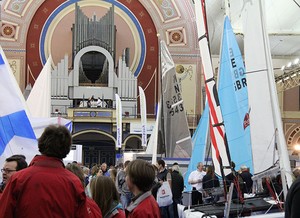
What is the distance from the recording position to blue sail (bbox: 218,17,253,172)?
8914 mm

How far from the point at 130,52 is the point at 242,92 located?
17.4 metres

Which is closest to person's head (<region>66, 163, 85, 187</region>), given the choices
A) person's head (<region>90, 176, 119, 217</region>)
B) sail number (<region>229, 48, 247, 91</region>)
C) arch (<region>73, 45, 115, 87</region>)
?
person's head (<region>90, 176, 119, 217</region>)

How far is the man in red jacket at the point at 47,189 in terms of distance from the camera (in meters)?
2.83

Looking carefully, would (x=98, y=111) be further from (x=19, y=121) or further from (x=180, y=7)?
(x=19, y=121)

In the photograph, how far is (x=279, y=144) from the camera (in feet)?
17.3

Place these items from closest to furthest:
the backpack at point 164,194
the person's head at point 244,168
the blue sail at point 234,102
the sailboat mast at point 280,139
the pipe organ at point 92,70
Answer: the sailboat mast at point 280,139, the backpack at point 164,194, the blue sail at point 234,102, the person's head at point 244,168, the pipe organ at point 92,70

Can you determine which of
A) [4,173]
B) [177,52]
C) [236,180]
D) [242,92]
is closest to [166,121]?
[242,92]

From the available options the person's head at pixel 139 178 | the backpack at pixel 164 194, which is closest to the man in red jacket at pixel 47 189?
the person's head at pixel 139 178

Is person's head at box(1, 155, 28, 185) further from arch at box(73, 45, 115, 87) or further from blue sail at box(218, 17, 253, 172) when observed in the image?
arch at box(73, 45, 115, 87)

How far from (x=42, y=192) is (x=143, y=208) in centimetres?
69

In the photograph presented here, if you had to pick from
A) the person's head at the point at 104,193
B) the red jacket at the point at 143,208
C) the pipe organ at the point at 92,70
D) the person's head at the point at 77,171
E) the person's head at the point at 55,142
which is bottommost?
the red jacket at the point at 143,208

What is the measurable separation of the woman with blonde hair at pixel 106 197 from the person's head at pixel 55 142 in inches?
A: 20.6

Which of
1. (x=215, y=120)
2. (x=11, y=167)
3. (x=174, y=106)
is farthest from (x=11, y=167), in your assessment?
(x=174, y=106)

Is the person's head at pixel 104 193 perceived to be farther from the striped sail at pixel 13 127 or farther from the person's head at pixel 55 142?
the striped sail at pixel 13 127
